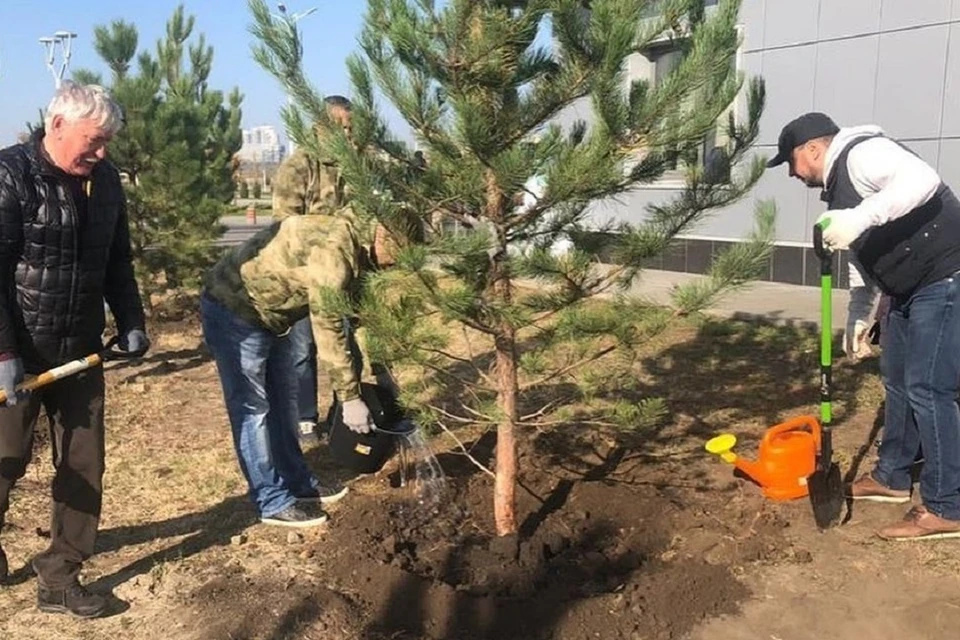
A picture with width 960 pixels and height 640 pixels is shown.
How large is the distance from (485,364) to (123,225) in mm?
2939

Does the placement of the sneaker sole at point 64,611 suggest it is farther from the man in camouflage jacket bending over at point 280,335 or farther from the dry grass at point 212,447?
the man in camouflage jacket bending over at point 280,335

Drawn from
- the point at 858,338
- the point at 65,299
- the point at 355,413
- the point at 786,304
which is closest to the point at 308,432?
the point at 355,413

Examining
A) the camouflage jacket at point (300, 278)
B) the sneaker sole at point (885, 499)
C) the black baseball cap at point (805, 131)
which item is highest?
the black baseball cap at point (805, 131)

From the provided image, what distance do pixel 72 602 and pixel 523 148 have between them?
2047 millimetres

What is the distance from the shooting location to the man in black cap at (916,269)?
3373 millimetres

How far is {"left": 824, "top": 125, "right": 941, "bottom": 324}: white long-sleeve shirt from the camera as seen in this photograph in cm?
317

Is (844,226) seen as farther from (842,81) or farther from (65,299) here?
(842,81)

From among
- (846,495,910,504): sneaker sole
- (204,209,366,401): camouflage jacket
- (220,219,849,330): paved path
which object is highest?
(204,209,366,401): camouflage jacket

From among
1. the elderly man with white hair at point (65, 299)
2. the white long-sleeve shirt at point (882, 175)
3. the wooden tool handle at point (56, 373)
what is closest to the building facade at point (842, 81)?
the white long-sleeve shirt at point (882, 175)

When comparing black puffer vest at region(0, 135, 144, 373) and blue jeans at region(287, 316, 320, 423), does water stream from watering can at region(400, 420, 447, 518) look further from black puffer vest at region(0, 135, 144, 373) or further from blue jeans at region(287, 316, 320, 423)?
black puffer vest at region(0, 135, 144, 373)

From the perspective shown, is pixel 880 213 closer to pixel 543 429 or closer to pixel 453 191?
pixel 453 191

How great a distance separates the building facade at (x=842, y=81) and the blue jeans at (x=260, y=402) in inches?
157

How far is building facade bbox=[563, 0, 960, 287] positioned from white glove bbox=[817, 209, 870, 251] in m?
4.01

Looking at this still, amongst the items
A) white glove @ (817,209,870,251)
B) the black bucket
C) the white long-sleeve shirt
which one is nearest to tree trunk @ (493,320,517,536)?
the black bucket
